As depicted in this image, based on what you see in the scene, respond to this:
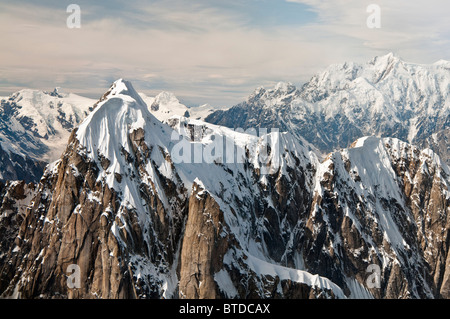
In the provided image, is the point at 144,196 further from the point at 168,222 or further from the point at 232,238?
the point at 232,238

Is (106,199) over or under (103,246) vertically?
over
